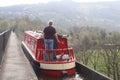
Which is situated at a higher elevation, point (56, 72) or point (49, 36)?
point (49, 36)

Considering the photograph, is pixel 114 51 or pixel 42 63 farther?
pixel 114 51

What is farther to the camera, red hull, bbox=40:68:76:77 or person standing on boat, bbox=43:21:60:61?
person standing on boat, bbox=43:21:60:61

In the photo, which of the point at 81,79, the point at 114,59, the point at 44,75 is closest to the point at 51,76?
the point at 44,75

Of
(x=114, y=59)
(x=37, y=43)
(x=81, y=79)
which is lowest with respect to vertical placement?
(x=114, y=59)

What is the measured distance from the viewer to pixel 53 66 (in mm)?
16156

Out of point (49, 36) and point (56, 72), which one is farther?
point (49, 36)

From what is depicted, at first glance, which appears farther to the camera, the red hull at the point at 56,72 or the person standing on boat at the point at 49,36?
the person standing on boat at the point at 49,36

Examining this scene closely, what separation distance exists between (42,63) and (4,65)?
6.72 ft

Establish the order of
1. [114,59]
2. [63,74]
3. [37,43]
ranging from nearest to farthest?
[63,74] → [37,43] → [114,59]

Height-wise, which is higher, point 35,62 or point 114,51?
point 35,62

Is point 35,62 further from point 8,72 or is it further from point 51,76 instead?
point 8,72

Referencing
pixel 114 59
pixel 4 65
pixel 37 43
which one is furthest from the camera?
pixel 114 59

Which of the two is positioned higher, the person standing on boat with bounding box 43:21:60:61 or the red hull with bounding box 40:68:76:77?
the person standing on boat with bounding box 43:21:60:61

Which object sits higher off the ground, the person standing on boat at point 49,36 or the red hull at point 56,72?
the person standing on boat at point 49,36
